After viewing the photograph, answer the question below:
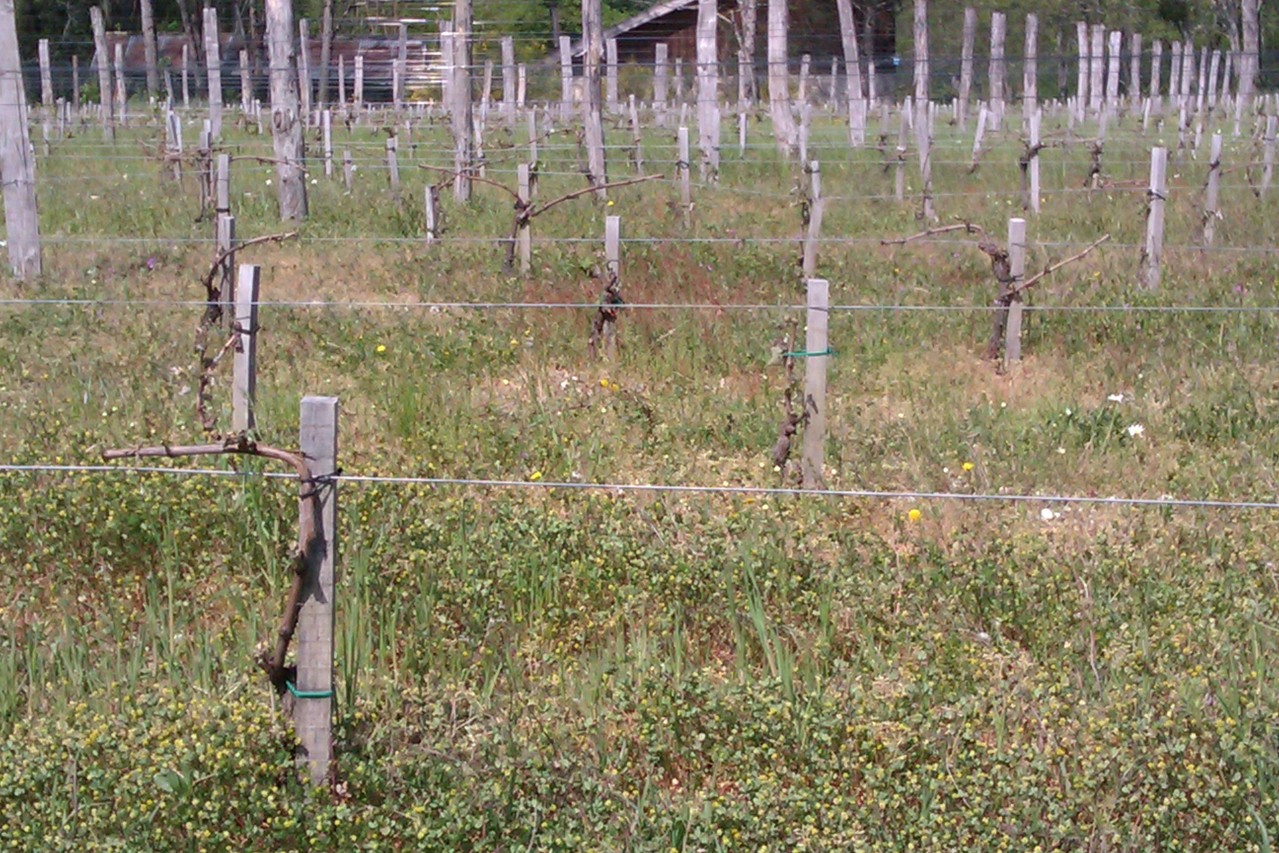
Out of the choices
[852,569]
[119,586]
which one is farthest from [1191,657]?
[119,586]

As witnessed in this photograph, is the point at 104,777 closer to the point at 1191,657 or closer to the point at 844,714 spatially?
the point at 844,714

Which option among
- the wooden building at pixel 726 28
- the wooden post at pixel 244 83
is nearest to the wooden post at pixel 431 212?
the wooden post at pixel 244 83

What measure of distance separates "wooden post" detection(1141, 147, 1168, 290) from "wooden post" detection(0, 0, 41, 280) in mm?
8081

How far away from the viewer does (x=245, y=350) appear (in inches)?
263

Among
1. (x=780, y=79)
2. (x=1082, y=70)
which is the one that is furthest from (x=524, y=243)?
(x=1082, y=70)

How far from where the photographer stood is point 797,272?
10867 millimetres

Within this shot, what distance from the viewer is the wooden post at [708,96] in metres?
19.9

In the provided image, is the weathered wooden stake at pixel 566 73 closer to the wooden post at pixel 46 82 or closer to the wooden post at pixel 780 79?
the wooden post at pixel 780 79

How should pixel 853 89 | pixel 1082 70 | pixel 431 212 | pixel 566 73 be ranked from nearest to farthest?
pixel 431 212
pixel 853 89
pixel 566 73
pixel 1082 70

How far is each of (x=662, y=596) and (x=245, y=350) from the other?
2.67 m

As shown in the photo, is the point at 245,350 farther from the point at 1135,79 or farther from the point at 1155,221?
the point at 1135,79

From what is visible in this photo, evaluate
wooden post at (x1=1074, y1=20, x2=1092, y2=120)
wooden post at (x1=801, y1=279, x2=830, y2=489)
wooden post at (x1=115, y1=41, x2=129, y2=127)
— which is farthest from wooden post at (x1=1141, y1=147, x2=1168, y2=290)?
wooden post at (x1=1074, y1=20, x2=1092, y2=120)

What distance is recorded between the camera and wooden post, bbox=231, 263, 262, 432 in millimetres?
6523

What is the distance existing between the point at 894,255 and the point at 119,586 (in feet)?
27.6
